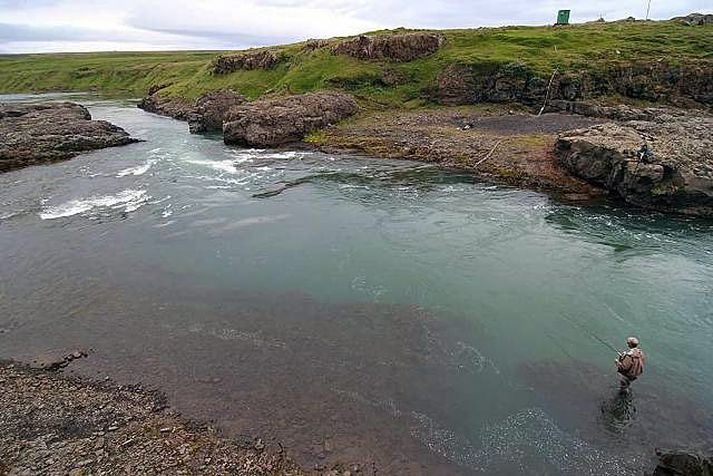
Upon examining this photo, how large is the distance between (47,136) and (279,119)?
2734 cm

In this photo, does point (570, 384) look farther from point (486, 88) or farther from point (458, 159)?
point (486, 88)

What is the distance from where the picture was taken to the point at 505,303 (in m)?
26.0

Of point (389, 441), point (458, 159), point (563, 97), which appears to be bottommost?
point (389, 441)

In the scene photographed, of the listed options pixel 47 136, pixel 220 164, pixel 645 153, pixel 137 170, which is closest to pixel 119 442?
pixel 645 153

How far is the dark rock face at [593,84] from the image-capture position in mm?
67194

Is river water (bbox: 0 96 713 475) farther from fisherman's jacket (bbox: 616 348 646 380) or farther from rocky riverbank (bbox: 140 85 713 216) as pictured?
rocky riverbank (bbox: 140 85 713 216)

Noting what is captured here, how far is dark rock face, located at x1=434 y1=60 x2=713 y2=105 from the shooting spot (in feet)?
220

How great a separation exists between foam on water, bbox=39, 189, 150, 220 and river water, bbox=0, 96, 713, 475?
27 cm

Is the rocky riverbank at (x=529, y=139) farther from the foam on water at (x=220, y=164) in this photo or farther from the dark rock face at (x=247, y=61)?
the dark rock face at (x=247, y=61)

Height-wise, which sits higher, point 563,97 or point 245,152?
point 563,97

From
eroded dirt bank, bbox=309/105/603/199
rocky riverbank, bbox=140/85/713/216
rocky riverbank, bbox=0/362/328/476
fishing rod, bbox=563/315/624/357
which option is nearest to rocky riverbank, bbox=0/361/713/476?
rocky riverbank, bbox=0/362/328/476

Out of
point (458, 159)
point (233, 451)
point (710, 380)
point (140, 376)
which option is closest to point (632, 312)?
point (710, 380)

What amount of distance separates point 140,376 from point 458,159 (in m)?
38.8

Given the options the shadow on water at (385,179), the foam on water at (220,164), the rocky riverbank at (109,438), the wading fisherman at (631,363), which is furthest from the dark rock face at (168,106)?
the wading fisherman at (631,363)
